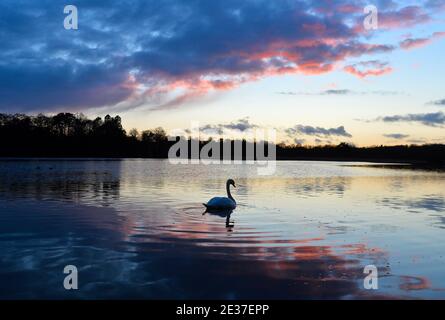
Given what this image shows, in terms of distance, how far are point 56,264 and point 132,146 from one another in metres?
161

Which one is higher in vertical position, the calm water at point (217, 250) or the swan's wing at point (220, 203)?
the swan's wing at point (220, 203)

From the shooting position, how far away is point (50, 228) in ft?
45.9
